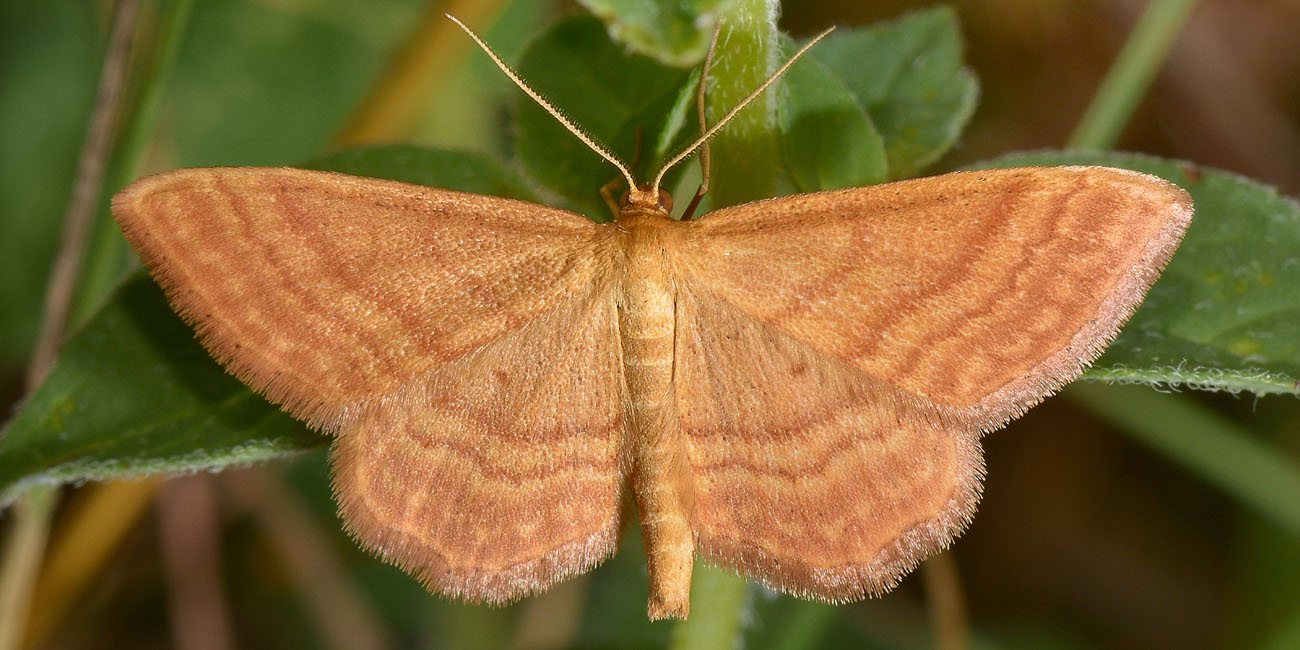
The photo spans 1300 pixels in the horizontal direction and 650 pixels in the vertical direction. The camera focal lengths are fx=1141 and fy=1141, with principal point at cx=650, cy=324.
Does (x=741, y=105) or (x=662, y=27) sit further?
(x=741, y=105)

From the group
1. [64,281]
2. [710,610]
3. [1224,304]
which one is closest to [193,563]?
[64,281]

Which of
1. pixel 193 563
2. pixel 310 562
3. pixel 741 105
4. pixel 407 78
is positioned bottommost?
pixel 193 563

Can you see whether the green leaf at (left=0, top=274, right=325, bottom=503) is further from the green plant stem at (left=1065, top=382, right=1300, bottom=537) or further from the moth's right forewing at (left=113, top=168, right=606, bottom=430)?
the green plant stem at (left=1065, top=382, right=1300, bottom=537)

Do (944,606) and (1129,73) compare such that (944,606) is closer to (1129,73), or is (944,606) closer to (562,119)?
(1129,73)

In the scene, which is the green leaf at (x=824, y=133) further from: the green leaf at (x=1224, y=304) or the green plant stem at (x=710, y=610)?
the green plant stem at (x=710, y=610)

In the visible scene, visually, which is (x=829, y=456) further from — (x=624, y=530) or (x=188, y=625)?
(x=188, y=625)
